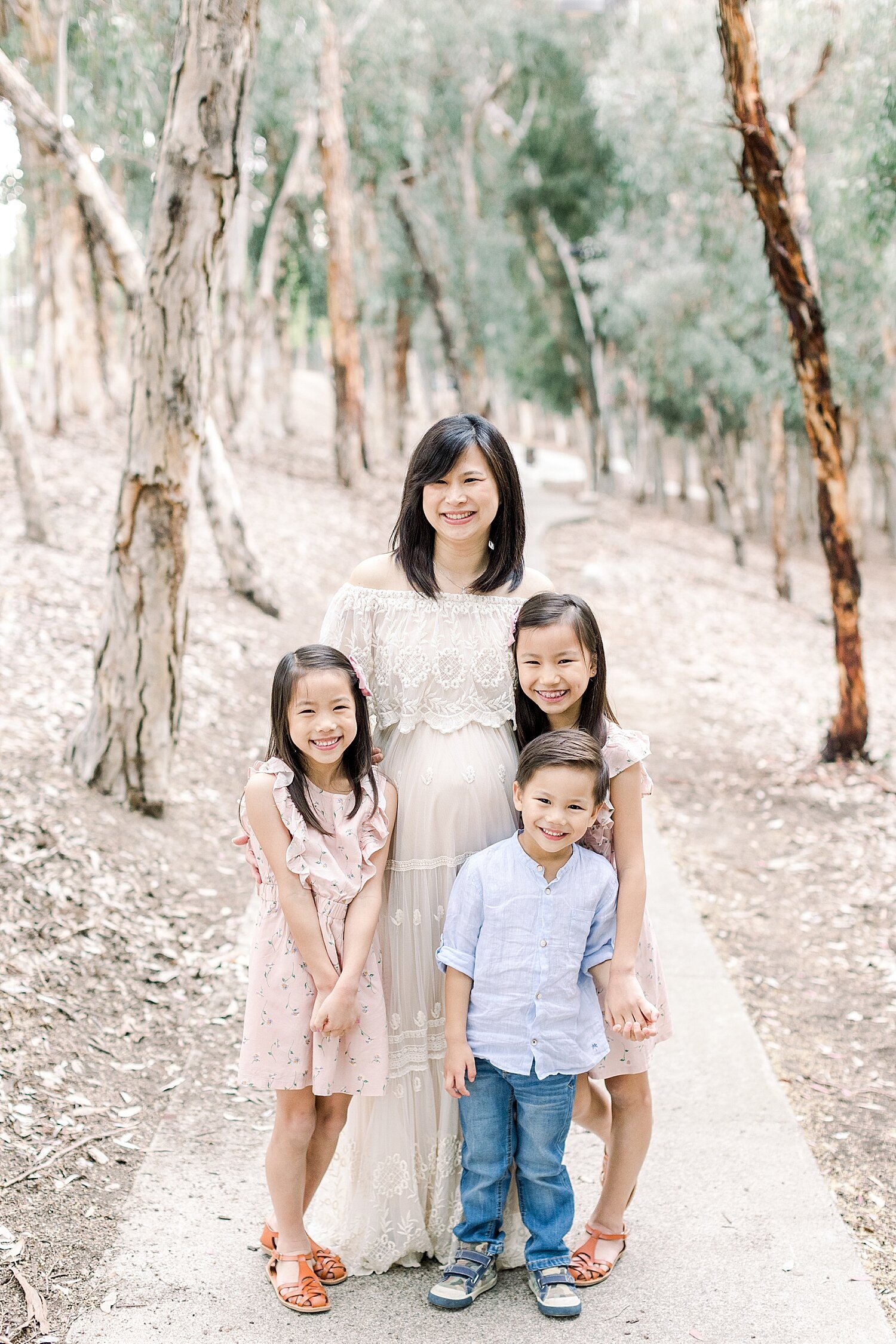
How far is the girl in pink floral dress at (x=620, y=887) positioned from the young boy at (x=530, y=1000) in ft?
0.23

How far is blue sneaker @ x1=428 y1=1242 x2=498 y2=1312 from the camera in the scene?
285 centimetres

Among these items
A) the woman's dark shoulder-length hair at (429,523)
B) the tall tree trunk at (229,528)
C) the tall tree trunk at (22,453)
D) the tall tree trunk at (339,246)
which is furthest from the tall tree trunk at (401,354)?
the woman's dark shoulder-length hair at (429,523)

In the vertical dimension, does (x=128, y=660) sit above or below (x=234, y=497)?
below

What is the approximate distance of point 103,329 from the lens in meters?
19.1

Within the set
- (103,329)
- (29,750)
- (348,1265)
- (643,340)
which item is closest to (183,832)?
(29,750)

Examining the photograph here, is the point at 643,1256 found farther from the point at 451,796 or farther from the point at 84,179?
the point at 84,179

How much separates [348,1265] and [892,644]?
49.3ft

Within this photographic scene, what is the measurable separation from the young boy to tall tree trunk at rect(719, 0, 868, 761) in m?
5.07

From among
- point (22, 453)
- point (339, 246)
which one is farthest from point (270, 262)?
point (22, 453)

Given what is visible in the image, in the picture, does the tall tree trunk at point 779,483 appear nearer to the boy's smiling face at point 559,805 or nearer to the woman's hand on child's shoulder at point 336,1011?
the boy's smiling face at point 559,805

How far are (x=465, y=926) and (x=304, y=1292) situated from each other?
3.21ft

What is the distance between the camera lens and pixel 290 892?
9.20ft

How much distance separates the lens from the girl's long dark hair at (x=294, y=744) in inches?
110

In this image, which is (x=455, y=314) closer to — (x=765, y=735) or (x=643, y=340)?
(x=643, y=340)
